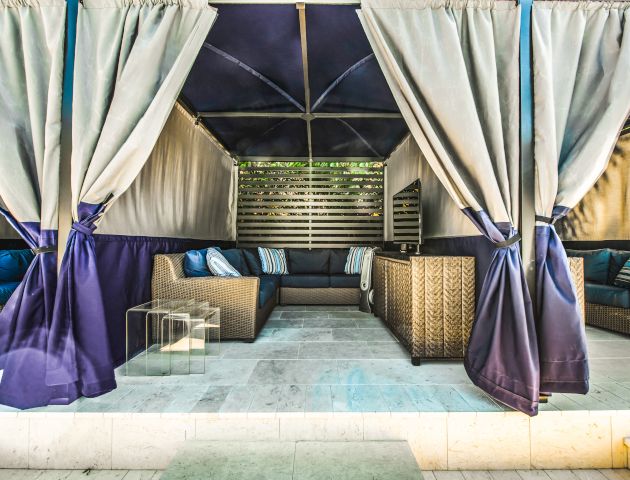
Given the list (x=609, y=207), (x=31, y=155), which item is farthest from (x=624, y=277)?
(x=31, y=155)

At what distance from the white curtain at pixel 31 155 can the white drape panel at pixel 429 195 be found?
2902 mm

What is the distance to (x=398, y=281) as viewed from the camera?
2762mm

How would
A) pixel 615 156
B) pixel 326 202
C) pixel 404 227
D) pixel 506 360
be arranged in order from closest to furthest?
pixel 506 360
pixel 404 227
pixel 615 156
pixel 326 202

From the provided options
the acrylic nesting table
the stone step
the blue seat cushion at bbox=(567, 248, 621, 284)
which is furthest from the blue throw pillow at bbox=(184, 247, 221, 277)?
the blue seat cushion at bbox=(567, 248, 621, 284)

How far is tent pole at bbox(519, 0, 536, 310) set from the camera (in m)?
1.79

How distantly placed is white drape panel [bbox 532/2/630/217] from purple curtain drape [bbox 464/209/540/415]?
33cm

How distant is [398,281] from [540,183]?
4.37 ft

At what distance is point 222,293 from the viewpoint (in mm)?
2875

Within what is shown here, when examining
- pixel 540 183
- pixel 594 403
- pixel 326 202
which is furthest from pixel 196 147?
pixel 594 403

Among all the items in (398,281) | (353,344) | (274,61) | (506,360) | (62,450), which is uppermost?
(274,61)

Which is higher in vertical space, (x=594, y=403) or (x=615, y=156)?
(x=615, y=156)

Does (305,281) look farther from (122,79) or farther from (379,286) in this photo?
(122,79)

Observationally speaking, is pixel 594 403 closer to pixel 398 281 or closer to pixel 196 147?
pixel 398 281

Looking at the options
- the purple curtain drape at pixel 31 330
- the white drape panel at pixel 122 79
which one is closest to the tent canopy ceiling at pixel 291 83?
the white drape panel at pixel 122 79
